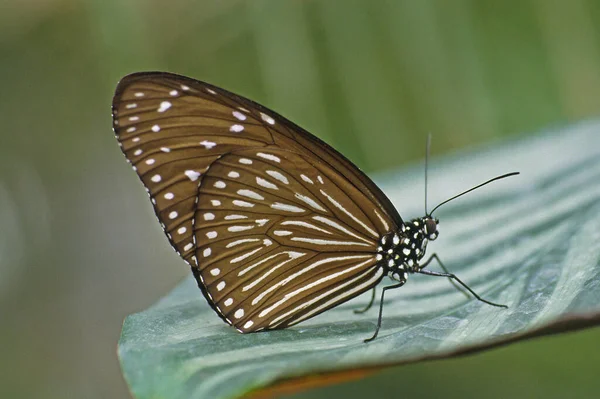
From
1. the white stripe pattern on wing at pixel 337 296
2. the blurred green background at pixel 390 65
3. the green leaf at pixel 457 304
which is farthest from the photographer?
the blurred green background at pixel 390 65

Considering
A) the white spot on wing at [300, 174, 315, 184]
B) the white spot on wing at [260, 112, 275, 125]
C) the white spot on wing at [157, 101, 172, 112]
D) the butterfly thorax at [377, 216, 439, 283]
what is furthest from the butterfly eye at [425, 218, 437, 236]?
the white spot on wing at [157, 101, 172, 112]

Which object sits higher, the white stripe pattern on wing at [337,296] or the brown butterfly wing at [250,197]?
the brown butterfly wing at [250,197]

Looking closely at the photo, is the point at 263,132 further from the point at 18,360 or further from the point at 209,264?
the point at 18,360

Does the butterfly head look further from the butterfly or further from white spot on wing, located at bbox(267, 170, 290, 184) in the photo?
white spot on wing, located at bbox(267, 170, 290, 184)

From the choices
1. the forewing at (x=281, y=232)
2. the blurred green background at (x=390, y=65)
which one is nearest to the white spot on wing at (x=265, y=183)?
the forewing at (x=281, y=232)

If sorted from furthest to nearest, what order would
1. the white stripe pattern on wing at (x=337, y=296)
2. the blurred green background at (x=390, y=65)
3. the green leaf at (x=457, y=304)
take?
the blurred green background at (x=390, y=65)
the white stripe pattern on wing at (x=337, y=296)
the green leaf at (x=457, y=304)

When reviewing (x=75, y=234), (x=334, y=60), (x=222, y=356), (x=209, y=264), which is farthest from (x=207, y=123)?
(x=75, y=234)

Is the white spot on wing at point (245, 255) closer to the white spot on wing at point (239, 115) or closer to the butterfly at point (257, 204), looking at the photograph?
the butterfly at point (257, 204)
